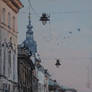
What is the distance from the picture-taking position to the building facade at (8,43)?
5295 centimetres

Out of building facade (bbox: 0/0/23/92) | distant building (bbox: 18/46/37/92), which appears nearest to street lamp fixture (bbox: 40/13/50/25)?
building facade (bbox: 0/0/23/92)

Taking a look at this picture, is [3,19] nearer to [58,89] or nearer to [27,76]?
[27,76]

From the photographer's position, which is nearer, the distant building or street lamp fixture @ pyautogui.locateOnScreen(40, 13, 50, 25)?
street lamp fixture @ pyautogui.locateOnScreen(40, 13, 50, 25)

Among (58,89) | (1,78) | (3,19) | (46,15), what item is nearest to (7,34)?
(3,19)

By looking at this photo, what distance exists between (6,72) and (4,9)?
6798 millimetres

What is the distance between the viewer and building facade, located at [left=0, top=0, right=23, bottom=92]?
52.9m

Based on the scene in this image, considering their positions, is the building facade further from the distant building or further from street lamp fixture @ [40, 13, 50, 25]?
street lamp fixture @ [40, 13, 50, 25]

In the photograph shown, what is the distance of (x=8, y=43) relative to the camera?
184 ft

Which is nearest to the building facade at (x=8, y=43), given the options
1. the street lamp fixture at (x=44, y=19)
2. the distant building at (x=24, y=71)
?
the distant building at (x=24, y=71)

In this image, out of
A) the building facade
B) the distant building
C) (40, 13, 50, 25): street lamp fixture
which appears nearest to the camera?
(40, 13, 50, 25): street lamp fixture

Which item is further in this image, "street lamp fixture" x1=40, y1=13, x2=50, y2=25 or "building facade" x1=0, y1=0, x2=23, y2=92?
"building facade" x1=0, y1=0, x2=23, y2=92

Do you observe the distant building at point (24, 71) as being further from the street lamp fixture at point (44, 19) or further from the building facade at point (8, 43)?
the street lamp fixture at point (44, 19)

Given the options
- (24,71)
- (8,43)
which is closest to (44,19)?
(8,43)

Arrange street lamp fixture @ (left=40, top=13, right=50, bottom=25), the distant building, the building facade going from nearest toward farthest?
1. street lamp fixture @ (left=40, top=13, right=50, bottom=25)
2. the building facade
3. the distant building
